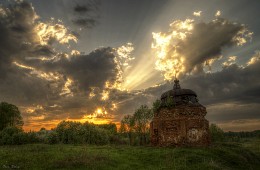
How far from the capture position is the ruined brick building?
34.9 meters

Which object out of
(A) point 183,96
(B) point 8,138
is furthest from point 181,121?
(B) point 8,138

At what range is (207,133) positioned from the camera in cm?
3650

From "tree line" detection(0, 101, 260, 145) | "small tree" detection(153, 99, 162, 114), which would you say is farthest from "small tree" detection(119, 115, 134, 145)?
"small tree" detection(153, 99, 162, 114)

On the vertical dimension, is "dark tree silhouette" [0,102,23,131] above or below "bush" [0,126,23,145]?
above

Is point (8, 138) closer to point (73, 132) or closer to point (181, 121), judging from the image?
point (73, 132)

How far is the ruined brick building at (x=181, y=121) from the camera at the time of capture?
34.9 m

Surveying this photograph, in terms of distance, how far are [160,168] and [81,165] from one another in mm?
7112

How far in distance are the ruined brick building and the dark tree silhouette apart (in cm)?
4481

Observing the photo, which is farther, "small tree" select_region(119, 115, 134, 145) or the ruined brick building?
"small tree" select_region(119, 115, 134, 145)

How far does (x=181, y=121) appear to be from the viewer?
115 ft

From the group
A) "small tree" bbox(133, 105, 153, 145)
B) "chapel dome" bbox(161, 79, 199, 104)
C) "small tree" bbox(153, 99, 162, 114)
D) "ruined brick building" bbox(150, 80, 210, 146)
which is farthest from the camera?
"small tree" bbox(133, 105, 153, 145)

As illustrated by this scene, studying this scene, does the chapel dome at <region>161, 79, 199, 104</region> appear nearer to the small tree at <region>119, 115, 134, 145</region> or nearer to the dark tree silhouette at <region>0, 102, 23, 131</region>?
the small tree at <region>119, 115, 134, 145</region>

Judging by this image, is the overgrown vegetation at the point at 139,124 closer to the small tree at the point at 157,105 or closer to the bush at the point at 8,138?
the small tree at the point at 157,105

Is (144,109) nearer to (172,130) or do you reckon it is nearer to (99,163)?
(172,130)
